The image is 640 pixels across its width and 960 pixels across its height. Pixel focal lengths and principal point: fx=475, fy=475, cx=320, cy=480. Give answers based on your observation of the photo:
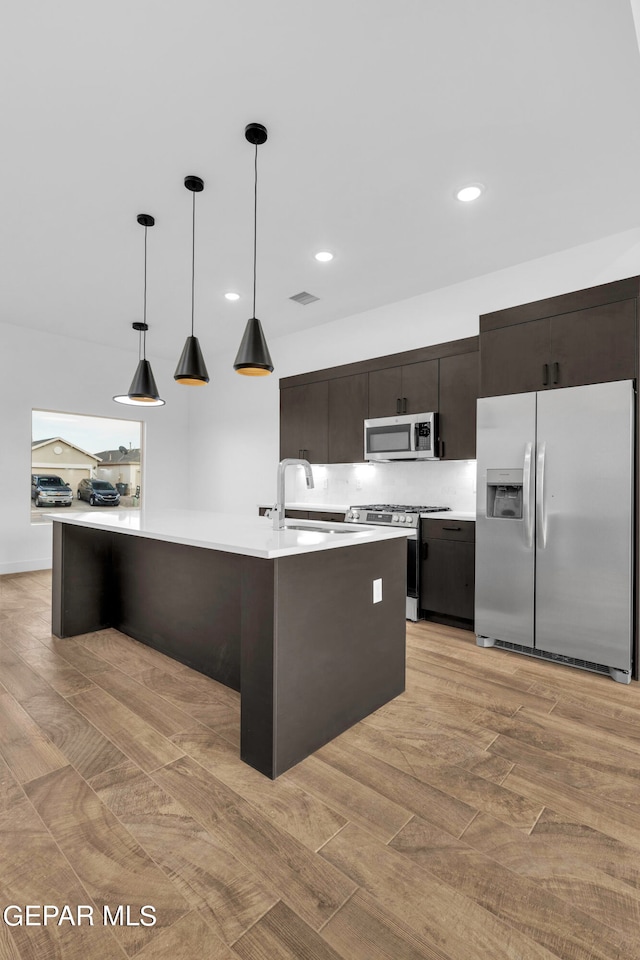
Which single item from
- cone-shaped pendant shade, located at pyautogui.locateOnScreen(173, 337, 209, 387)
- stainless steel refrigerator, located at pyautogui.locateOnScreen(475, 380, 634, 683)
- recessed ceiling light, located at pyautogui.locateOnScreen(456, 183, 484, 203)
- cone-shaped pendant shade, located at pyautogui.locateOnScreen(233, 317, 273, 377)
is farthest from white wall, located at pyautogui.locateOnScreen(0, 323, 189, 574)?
stainless steel refrigerator, located at pyautogui.locateOnScreen(475, 380, 634, 683)

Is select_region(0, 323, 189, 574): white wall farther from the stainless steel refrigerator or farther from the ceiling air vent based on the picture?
the stainless steel refrigerator

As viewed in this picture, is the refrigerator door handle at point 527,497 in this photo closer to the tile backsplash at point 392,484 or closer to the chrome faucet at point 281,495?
the tile backsplash at point 392,484

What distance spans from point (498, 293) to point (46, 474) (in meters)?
5.65

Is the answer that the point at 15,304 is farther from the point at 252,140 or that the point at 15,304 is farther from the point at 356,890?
the point at 356,890

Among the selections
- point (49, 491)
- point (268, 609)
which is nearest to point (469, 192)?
point (268, 609)

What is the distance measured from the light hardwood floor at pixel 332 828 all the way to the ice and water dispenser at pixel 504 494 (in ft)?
3.86

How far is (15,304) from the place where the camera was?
497cm

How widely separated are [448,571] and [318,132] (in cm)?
302

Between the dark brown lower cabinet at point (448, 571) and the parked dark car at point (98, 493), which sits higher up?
the parked dark car at point (98, 493)

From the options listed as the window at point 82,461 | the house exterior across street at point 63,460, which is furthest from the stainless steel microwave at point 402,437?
the house exterior across street at point 63,460

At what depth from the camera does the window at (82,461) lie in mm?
6020

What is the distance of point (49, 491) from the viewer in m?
6.14

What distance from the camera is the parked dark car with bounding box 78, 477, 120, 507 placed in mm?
6473

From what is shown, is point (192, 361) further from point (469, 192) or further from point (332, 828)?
point (332, 828)
